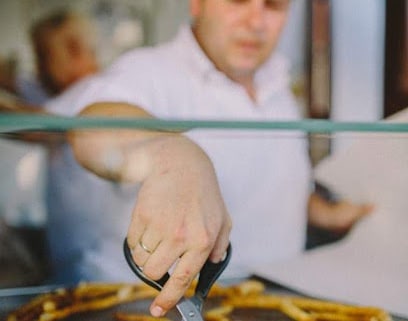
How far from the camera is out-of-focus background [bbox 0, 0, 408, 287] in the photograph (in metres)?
1.02

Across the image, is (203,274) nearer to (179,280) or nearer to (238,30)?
(179,280)

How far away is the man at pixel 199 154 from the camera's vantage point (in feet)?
3.17

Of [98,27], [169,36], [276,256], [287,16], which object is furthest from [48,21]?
[276,256]

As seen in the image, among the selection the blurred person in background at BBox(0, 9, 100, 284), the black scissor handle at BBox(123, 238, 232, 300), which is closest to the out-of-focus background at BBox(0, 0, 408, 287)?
the blurred person in background at BBox(0, 9, 100, 284)

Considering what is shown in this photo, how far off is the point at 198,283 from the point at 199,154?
0.18 meters

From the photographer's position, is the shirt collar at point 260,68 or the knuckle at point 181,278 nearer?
the knuckle at point 181,278

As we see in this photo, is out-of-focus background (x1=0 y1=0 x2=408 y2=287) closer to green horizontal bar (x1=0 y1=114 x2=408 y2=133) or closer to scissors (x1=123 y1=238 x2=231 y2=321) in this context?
green horizontal bar (x1=0 y1=114 x2=408 y2=133)

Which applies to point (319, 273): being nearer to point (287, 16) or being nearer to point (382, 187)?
point (382, 187)

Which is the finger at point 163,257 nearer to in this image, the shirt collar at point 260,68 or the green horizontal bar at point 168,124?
the green horizontal bar at point 168,124

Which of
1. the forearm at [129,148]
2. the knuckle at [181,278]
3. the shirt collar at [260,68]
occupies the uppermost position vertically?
the shirt collar at [260,68]

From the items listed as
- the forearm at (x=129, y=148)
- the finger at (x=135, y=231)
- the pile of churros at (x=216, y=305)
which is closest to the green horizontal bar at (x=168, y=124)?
the forearm at (x=129, y=148)

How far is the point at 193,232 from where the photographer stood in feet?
3.15

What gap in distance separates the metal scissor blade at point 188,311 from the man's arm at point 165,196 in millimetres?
14

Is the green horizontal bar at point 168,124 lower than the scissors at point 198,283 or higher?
higher
